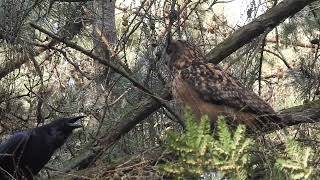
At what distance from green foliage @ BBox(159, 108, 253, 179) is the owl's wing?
1523 mm

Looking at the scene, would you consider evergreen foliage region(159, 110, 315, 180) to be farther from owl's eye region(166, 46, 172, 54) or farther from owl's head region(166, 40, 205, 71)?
owl's eye region(166, 46, 172, 54)

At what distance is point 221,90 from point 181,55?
1.42ft

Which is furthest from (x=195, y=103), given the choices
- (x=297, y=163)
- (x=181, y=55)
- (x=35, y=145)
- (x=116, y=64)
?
(x=297, y=163)

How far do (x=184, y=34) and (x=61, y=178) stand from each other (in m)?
1.69

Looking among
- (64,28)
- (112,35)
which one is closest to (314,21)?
(112,35)

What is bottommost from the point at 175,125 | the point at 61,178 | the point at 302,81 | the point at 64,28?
the point at 61,178

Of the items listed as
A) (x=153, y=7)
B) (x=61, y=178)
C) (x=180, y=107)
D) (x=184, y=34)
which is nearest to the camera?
(x=61, y=178)

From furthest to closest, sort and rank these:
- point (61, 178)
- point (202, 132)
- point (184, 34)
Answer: point (184, 34), point (61, 178), point (202, 132)

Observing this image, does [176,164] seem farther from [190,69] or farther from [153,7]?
[153,7]

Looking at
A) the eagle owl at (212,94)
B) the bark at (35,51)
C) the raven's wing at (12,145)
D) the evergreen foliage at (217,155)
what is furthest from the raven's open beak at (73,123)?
the evergreen foliage at (217,155)

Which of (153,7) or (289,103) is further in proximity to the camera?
(289,103)

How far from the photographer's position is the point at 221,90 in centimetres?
348

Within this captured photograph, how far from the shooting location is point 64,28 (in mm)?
3789

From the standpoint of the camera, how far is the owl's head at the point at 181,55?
3.75m
